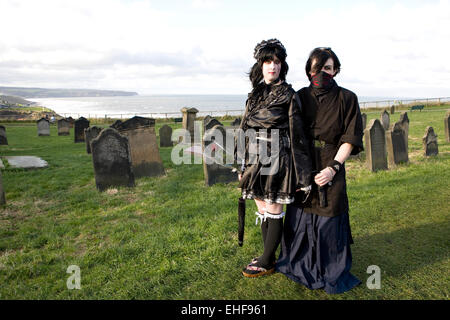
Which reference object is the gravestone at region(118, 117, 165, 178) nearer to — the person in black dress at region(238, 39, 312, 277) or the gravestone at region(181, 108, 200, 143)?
the person in black dress at region(238, 39, 312, 277)

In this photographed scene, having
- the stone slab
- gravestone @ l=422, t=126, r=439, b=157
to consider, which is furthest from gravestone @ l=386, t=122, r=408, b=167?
the stone slab

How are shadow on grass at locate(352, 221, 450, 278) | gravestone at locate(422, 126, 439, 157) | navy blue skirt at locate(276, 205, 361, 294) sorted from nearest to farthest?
navy blue skirt at locate(276, 205, 361, 294)
shadow on grass at locate(352, 221, 450, 278)
gravestone at locate(422, 126, 439, 157)

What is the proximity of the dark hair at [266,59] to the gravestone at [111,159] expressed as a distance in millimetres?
4611

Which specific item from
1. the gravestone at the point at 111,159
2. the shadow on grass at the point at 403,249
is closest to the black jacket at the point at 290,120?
the shadow on grass at the point at 403,249

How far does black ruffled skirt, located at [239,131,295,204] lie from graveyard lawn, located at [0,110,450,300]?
89 centimetres

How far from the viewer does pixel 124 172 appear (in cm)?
688

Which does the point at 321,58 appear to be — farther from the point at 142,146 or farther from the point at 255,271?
the point at 142,146

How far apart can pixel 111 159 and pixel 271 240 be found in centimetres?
487

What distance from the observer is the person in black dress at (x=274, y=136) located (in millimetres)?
2594

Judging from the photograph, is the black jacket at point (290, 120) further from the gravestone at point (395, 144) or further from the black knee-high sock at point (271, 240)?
the gravestone at point (395, 144)

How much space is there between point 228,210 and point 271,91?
9.45ft

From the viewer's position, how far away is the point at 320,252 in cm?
275

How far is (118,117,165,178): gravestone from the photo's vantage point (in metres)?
7.64

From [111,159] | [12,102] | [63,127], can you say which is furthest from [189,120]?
[12,102]
